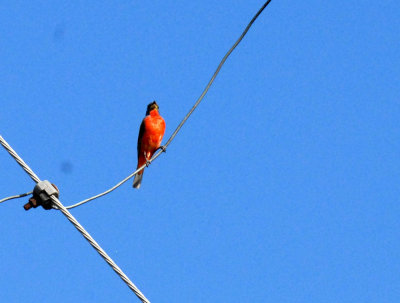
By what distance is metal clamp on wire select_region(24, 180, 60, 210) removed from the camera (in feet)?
16.8

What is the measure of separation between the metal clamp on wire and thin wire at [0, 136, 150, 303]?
32mm

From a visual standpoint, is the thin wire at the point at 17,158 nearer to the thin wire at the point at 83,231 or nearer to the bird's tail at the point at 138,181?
the thin wire at the point at 83,231

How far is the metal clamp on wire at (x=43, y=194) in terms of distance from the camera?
513 cm

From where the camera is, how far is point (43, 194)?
514cm

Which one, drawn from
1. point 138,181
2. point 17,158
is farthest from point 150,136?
point 17,158

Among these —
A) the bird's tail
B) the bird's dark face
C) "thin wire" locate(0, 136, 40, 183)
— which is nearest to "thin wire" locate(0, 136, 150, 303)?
"thin wire" locate(0, 136, 40, 183)

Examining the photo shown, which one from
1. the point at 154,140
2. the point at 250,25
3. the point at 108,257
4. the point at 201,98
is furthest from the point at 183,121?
the point at 154,140

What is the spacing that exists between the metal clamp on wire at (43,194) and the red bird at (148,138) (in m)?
5.77

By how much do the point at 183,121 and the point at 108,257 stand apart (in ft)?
6.33

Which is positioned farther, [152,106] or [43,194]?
[152,106]

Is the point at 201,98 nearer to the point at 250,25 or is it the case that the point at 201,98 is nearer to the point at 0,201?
the point at 250,25

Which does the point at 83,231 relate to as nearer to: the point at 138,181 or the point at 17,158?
the point at 17,158

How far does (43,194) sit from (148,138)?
593 cm

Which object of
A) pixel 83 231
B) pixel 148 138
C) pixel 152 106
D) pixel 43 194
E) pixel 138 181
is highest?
pixel 152 106
